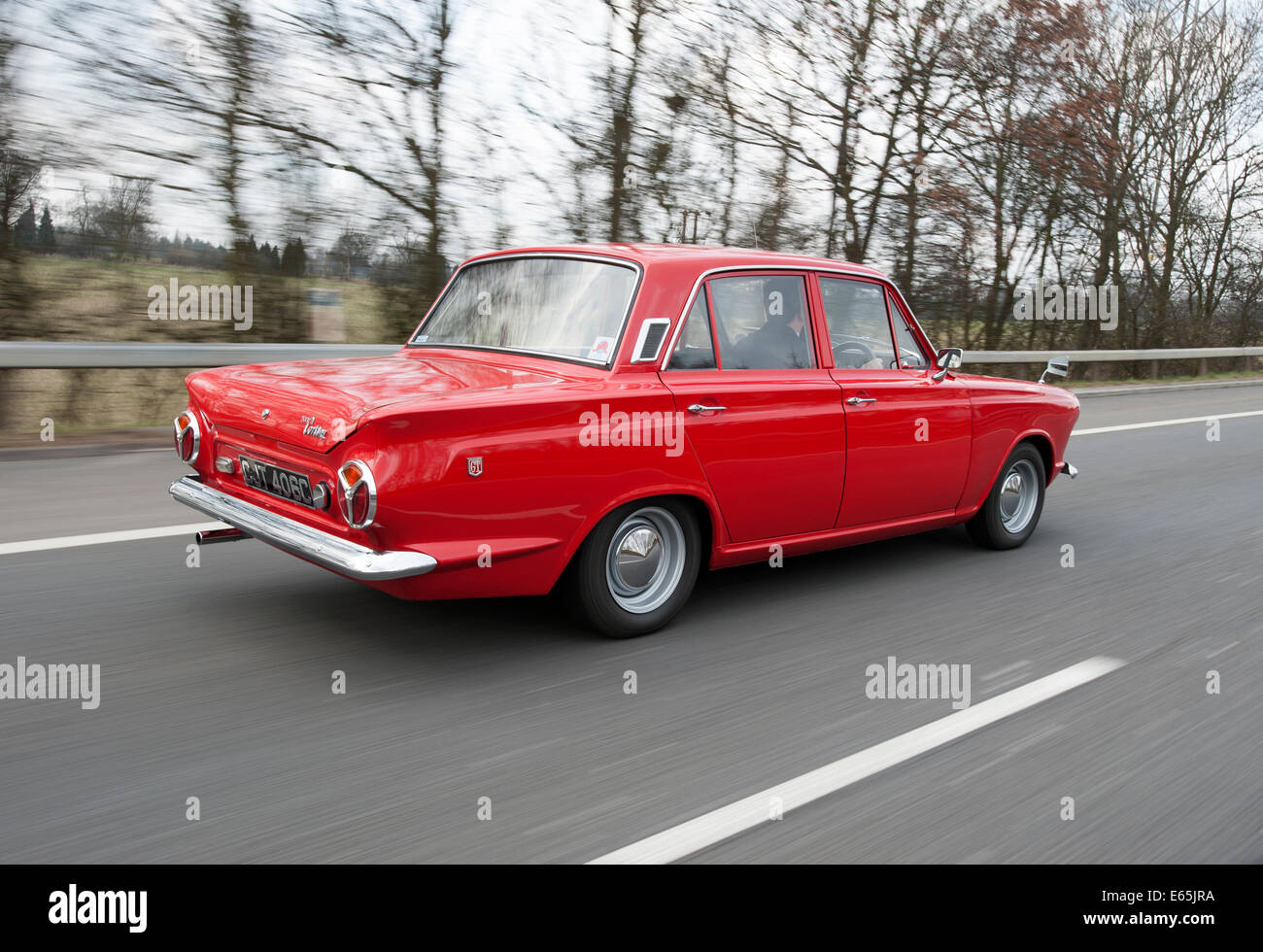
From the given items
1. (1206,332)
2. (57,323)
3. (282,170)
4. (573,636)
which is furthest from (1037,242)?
(573,636)

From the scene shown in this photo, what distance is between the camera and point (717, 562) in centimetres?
495

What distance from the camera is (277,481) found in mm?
4316

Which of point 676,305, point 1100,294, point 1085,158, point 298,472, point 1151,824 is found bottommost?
point 1151,824

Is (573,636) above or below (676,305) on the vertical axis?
below

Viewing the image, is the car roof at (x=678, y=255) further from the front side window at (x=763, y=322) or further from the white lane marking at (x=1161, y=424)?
the white lane marking at (x=1161, y=424)

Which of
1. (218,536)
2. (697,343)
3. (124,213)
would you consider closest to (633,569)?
(697,343)

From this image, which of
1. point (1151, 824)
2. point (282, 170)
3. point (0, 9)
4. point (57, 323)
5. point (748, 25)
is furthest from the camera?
point (748, 25)

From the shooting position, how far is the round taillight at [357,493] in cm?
376

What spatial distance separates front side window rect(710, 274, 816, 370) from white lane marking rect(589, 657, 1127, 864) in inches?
72.3

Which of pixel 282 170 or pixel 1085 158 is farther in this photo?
pixel 1085 158

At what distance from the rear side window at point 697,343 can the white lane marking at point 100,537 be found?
241cm

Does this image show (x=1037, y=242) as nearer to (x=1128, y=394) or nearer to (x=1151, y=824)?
(x=1128, y=394)

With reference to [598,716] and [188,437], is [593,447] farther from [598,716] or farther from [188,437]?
[188,437]

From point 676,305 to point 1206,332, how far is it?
1114 inches
